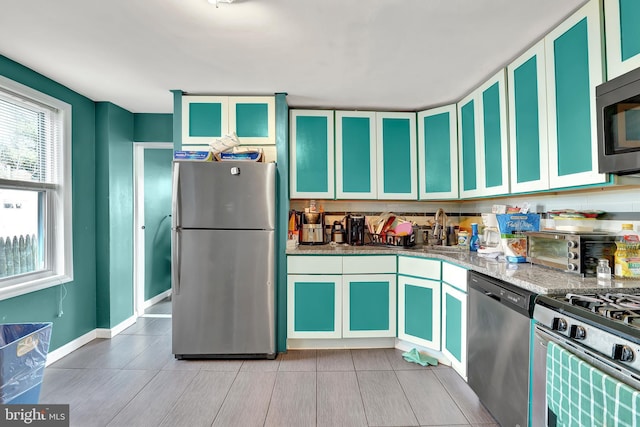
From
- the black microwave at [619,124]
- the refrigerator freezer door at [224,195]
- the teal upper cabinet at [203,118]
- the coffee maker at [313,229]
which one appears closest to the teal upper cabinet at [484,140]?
the black microwave at [619,124]

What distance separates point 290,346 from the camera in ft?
9.44

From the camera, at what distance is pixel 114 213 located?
3.22 metres

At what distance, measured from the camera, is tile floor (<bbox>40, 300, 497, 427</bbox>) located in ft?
6.19

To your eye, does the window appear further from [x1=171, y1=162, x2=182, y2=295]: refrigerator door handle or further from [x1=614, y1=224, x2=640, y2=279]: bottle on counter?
[x1=614, y1=224, x2=640, y2=279]: bottle on counter

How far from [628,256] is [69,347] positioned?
13.3ft

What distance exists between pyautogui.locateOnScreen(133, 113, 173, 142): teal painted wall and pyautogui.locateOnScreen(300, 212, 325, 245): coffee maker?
1.83 m

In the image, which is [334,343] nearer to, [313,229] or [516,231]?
[313,229]

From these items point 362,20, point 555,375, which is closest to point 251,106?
point 362,20

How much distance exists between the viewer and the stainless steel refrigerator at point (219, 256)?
2.60 meters

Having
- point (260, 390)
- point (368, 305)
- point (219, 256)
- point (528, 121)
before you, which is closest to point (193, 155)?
point (219, 256)

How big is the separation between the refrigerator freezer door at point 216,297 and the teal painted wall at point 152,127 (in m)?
1.53

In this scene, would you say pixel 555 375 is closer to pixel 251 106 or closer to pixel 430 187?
pixel 430 187

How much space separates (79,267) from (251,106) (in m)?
2.17

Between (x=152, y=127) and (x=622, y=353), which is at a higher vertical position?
(x=152, y=127)
